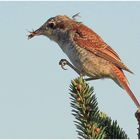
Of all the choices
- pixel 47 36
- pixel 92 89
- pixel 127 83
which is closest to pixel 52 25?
pixel 47 36

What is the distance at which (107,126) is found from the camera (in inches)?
136

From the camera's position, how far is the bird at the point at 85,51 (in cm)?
683

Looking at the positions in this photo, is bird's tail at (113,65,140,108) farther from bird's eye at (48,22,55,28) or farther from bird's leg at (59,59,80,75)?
bird's eye at (48,22,55,28)

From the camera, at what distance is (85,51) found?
23.9 ft

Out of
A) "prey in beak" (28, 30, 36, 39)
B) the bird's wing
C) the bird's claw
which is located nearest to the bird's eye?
"prey in beak" (28, 30, 36, 39)

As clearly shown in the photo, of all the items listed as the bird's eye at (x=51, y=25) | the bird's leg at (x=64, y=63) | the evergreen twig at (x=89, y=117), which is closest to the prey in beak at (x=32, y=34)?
the bird's eye at (x=51, y=25)

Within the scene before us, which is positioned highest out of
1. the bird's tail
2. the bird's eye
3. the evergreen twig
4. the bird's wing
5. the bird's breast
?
the bird's eye

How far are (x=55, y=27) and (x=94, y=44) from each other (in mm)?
969

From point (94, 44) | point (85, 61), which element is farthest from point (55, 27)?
point (85, 61)

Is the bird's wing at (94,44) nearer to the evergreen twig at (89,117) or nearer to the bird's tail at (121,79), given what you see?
the bird's tail at (121,79)

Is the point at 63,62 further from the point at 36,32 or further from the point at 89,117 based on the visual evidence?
the point at 89,117

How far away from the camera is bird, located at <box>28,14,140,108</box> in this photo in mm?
6832

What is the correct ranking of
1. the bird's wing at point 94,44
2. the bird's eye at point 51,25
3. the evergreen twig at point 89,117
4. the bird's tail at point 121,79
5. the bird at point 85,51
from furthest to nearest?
the bird's eye at point 51,25
the bird's wing at point 94,44
the bird at point 85,51
the bird's tail at point 121,79
the evergreen twig at point 89,117

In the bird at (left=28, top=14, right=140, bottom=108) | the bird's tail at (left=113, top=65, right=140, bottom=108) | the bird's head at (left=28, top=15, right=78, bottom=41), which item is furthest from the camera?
the bird's head at (left=28, top=15, right=78, bottom=41)
